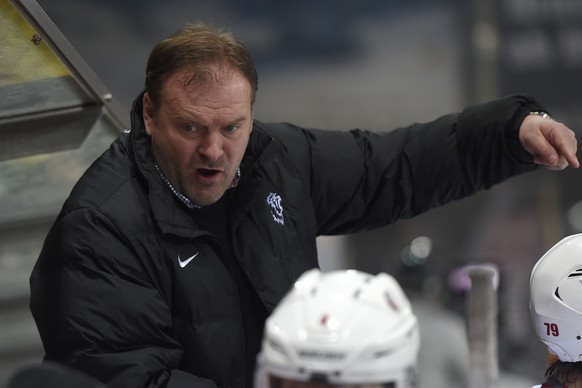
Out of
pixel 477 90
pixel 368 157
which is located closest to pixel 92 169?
pixel 368 157

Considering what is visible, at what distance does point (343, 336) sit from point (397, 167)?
1.29 meters

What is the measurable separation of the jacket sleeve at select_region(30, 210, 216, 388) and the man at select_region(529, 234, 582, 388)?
25.1 inches

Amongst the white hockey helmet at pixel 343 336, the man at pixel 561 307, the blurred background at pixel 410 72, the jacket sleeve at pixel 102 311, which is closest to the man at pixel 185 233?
the jacket sleeve at pixel 102 311

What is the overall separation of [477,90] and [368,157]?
483cm

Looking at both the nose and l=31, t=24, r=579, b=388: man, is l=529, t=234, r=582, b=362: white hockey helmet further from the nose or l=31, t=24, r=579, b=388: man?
the nose

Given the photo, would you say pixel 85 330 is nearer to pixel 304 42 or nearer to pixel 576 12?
pixel 304 42

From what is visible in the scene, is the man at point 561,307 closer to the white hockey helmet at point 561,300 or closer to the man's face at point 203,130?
the white hockey helmet at point 561,300

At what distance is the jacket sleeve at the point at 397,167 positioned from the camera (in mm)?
2705

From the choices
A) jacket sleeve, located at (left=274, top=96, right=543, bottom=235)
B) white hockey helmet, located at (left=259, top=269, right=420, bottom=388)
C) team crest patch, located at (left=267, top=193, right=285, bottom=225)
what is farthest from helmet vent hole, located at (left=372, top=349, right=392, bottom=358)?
jacket sleeve, located at (left=274, top=96, right=543, bottom=235)

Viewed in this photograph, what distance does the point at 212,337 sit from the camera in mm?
2299

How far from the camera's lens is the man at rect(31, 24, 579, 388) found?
222 cm

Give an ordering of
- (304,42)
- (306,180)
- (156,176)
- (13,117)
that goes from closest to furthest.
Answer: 1. (156,176)
2. (306,180)
3. (13,117)
4. (304,42)

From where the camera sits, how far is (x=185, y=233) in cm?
231

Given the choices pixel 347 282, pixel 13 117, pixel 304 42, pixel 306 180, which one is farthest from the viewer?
pixel 304 42
